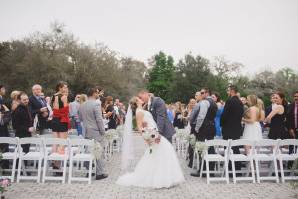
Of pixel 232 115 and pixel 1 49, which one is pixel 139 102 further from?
pixel 1 49

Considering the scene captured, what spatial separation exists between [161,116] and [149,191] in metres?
1.83

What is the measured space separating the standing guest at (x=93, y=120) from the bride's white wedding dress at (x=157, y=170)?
2.70 ft

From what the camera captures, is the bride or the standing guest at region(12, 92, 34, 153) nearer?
the bride

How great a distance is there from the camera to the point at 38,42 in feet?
125

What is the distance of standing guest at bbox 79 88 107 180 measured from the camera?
8.72m

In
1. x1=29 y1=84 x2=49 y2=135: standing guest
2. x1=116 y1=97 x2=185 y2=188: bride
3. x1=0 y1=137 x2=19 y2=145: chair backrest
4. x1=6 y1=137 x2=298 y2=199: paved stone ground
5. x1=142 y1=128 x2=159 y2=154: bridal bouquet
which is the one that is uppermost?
x1=29 y1=84 x2=49 y2=135: standing guest

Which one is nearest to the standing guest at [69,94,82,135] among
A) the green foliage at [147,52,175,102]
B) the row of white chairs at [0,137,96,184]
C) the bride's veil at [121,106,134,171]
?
the bride's veil at [121,106,134,171]

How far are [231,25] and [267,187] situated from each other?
48.1ft

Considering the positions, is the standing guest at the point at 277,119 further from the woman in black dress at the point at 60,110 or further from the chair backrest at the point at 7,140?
the chair backrest at the point at 7,140

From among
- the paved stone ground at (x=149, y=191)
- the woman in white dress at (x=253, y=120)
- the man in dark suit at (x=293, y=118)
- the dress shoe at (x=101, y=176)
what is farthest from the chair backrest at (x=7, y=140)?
the man in dark suit at (x=293, y=118)

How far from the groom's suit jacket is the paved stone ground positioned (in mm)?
1261

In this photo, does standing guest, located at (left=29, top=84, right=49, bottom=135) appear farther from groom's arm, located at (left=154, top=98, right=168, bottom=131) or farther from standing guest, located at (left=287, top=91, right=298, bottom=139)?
standing guest, located at (left=287, top=91, right=298, bottom=139)

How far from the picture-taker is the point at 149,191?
7457 mm

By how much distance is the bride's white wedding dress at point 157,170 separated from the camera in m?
7.76
